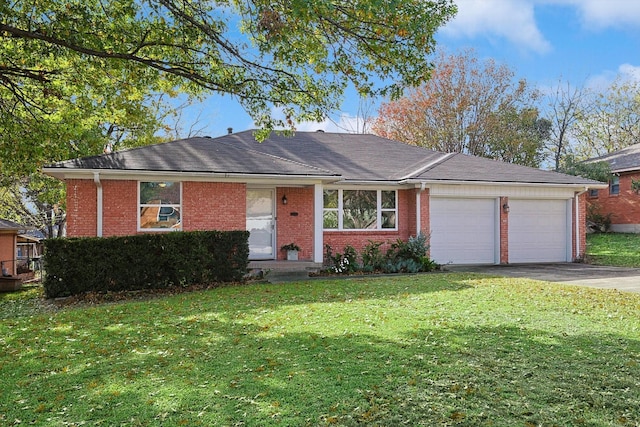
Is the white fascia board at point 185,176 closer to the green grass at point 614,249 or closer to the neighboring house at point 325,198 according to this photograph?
the neighboring house at point 325,198

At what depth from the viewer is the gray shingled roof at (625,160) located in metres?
24.8

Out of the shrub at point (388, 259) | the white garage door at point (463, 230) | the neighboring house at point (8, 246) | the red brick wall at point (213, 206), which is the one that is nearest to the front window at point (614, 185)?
the white garage door at point (463, 230)

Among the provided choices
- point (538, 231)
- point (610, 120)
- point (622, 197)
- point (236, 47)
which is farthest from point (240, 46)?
point (610, 120)

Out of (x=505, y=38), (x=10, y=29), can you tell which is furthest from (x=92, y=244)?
(x=505, y=38)

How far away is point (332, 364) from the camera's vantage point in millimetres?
4895

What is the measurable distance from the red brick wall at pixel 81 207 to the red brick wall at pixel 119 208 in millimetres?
302

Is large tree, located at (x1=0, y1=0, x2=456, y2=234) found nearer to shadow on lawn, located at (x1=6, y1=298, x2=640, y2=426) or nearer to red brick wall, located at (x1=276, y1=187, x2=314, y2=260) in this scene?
shadow on lawn, located at (x1=6, y1=298, x2=640, y2=426)

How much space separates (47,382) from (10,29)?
5.53 meters

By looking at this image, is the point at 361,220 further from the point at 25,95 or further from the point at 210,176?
the point at 25,95

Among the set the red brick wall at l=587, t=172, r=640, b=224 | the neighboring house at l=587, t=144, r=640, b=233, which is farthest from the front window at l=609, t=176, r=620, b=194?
the red brick wall at l=587, t=172, r=640, b=224

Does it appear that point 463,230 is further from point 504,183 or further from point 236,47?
point 236,47

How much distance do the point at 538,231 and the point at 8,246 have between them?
23.2 meters

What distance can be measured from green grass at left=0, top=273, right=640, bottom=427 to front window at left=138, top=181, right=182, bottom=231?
5117 millimetres

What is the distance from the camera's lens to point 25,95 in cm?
1184
